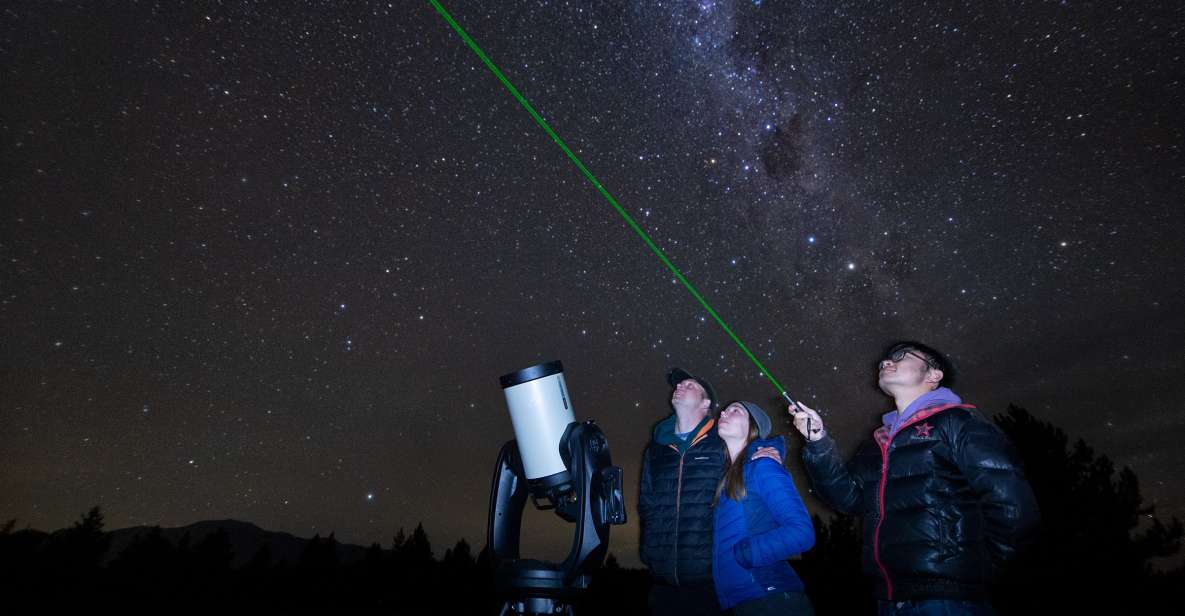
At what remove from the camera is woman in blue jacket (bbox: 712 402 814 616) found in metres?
2.69

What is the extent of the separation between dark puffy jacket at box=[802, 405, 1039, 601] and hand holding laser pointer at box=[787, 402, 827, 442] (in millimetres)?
376

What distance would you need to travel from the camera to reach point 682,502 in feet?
10.5

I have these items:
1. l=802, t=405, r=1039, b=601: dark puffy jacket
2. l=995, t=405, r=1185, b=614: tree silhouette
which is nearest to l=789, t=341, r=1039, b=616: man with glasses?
l=802, t=405, r=1039, b=601: dark puffy jacket

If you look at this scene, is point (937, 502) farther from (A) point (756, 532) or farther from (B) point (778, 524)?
(A) point (756, 532)

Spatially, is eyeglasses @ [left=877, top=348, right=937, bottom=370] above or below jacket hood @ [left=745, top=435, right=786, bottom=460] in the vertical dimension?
above

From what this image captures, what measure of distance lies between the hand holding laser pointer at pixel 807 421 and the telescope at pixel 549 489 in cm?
117

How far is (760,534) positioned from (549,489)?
1.14 metres

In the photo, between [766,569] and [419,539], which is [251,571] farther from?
[766,569]

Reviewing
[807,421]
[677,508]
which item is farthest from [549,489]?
[807,421]

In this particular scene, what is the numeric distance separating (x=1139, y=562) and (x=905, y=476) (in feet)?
102

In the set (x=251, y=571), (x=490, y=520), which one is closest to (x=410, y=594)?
(x=251, y=571)

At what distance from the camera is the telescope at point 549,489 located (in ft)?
8.41

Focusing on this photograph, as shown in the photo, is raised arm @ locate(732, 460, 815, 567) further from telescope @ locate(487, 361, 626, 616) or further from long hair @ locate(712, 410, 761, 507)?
telescope @ locate(487, 361, 626, 616)

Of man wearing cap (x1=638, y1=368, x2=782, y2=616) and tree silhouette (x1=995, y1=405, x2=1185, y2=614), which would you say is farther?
tree silhouette (x1=995, y1=405, x2=1185, y2=614)
